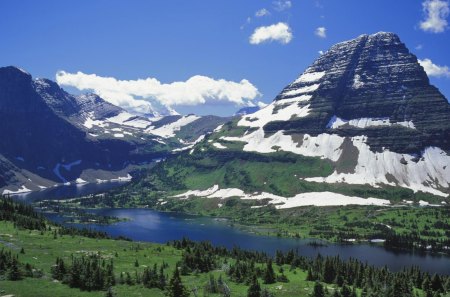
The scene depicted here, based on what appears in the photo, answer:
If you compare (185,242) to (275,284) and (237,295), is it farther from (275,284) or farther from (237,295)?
(237,295)

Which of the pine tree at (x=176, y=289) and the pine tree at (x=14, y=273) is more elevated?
the pine tree at (x=14, y=273)

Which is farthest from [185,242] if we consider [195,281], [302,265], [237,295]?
[237,295]

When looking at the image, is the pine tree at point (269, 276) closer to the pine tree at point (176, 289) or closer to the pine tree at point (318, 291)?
the pine tree at point (318, 291)

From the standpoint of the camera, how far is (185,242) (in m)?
173

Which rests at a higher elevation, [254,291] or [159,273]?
[159,273]

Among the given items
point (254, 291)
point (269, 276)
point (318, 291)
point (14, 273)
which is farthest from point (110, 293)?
point (318, 291)

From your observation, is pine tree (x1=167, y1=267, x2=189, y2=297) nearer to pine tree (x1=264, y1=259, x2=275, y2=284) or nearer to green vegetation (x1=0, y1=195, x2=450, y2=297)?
green vegetation (x1=0, y1=195, x2=450, y2=297)

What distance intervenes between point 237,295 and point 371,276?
167 ft

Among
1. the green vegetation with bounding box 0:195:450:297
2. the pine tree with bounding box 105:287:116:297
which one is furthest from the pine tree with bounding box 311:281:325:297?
the pine tree with bounding box 105:287:116:297

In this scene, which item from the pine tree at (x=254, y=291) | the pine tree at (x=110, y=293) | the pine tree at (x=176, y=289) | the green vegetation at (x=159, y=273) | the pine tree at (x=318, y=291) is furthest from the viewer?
the pine tree at (x=318, y=291)

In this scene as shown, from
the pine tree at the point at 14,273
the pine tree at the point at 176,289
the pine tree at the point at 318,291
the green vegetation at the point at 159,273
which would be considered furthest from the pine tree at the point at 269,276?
the pine tree at the point at 14,273

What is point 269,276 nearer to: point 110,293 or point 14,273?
point 110,293

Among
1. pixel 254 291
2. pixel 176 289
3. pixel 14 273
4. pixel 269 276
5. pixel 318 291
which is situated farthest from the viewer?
pixel 269 276

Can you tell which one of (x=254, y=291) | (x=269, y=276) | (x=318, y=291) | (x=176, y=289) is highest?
(x=176, y=289)
